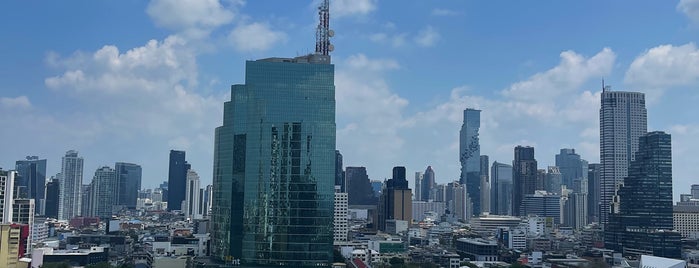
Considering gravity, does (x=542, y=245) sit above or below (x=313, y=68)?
below

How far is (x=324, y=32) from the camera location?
92.1 metres

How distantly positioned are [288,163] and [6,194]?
179ft

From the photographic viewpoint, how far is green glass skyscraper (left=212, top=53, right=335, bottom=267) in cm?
8306

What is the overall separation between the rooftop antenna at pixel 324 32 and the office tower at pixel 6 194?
55.9 meters

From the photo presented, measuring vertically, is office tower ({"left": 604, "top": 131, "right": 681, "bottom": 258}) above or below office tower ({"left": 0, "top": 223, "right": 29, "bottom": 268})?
above

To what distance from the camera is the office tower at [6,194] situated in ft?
363

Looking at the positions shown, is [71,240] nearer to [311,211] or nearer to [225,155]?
[225,155]

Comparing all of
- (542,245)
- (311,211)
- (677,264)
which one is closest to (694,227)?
(542,245)

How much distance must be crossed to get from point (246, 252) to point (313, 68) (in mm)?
22761

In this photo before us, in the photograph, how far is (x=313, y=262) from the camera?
271 feet

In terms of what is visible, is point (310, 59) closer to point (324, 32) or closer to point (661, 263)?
point (324, 32)

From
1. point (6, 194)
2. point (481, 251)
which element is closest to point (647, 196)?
point (481, 251)

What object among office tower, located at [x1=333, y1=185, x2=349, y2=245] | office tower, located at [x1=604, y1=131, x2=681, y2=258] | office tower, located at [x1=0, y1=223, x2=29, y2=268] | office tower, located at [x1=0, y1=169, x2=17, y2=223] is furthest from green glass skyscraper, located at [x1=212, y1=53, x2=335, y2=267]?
office tower, located at [x1=604, y1=131, x2=681, y2=258]

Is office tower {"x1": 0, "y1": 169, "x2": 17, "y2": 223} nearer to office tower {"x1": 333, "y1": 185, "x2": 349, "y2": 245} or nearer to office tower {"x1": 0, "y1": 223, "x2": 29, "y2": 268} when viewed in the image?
office tower {"x1": 0, "y1": 223, "x2": 29, "y2": 268}
